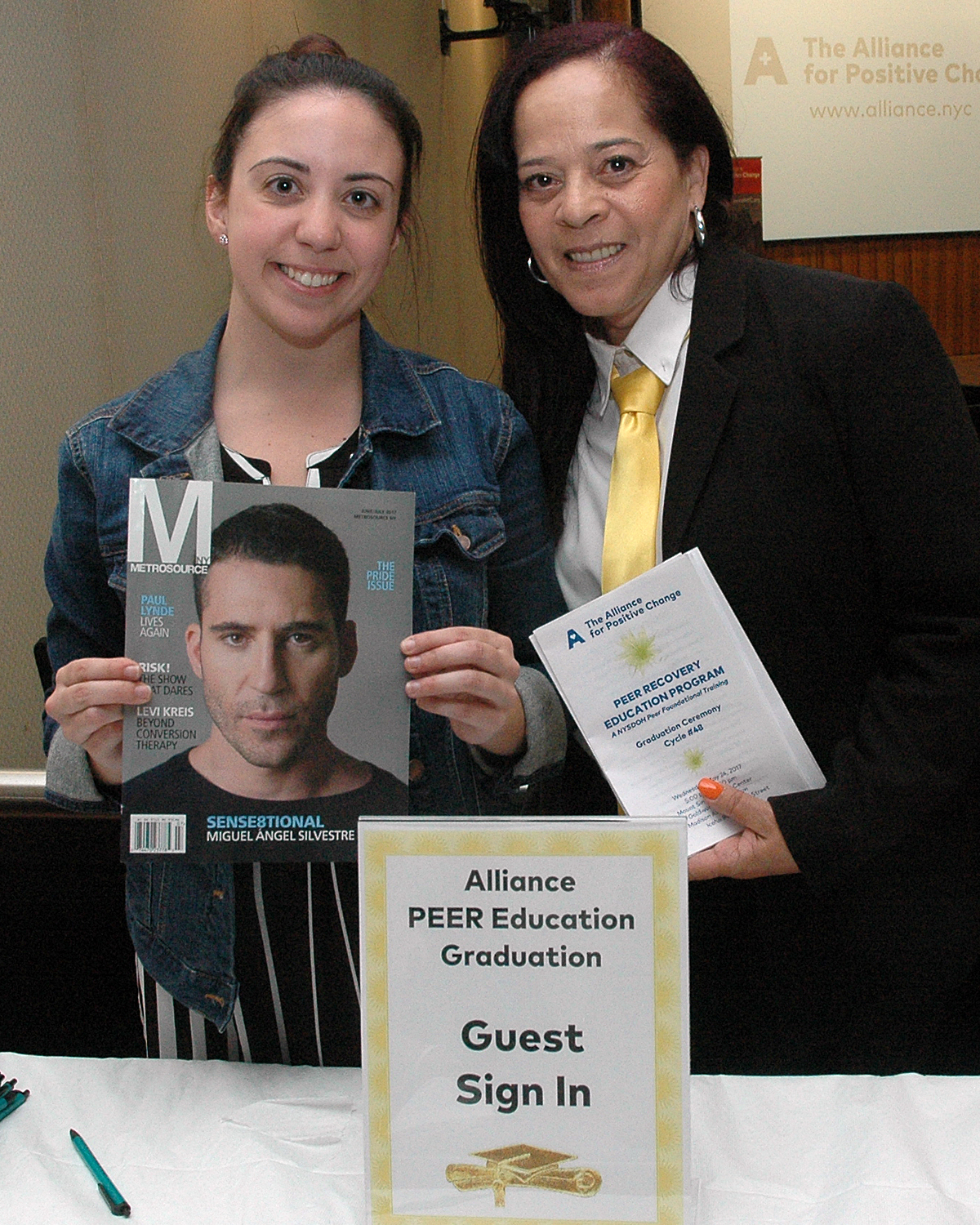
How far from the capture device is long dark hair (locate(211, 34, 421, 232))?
120 cm

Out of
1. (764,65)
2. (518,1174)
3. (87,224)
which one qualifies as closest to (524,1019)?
(518,1174)

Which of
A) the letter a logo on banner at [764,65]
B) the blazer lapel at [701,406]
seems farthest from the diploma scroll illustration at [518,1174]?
the letter a logo on banner at [764,65]

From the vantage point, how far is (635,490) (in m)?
1.29

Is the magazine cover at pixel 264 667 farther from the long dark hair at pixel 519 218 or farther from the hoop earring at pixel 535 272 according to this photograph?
the hoop earring at pixel 535 272

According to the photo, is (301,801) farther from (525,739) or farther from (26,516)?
(26,516)

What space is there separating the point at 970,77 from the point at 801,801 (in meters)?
4.80

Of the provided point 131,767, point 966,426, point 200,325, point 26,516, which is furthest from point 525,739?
point 200,325

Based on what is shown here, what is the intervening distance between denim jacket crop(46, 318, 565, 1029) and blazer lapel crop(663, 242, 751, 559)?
15 cm

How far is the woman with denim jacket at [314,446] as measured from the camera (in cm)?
117

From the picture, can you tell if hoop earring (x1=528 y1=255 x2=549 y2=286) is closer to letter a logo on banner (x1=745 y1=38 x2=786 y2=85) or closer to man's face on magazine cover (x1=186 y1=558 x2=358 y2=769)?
man's face on magazine cover (x1=186 y1=558 x2=358 y2=769)

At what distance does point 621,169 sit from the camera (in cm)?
129

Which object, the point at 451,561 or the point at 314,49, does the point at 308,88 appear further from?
the point at 451,561

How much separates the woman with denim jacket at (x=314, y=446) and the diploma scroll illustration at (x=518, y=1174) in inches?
15.9

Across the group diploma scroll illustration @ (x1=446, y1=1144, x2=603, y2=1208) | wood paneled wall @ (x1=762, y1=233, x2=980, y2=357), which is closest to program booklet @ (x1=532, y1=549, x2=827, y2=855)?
diploma scroll illustration @ (x1=446, y1=1144, x2=603, y2=1208)
